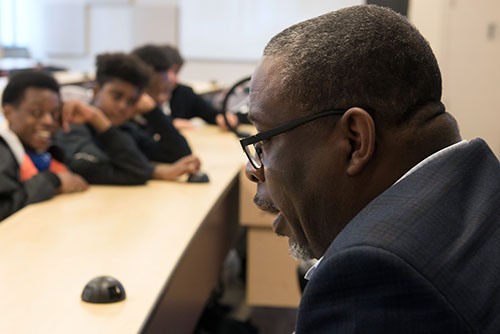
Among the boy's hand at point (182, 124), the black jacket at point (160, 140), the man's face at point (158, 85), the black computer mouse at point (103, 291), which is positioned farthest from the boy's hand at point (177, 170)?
the boy's hand at point (182, 124)

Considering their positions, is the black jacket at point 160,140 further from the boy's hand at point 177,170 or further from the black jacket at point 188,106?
the black jacket at point 188,106

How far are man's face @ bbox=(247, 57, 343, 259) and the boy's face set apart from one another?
166 cm

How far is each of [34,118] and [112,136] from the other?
0.36m

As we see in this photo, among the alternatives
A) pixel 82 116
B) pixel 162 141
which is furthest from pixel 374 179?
pixel 162 141

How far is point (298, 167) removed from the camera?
2.88 ft

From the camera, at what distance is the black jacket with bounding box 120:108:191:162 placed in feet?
10.2

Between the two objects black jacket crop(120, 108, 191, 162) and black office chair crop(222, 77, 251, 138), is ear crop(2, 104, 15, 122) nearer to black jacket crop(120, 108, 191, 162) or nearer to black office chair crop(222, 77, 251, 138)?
black jacket crop(120, 108, 191, 162)

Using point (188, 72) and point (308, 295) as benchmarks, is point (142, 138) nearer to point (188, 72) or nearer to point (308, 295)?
point (308, 295)

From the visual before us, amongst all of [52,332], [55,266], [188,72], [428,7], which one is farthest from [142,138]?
[188,72]

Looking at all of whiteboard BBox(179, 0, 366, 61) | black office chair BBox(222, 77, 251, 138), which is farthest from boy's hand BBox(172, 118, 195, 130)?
whiteboard BBox(179, 0, 366, 61)

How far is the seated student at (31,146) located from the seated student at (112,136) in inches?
3.7

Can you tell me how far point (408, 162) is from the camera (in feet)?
2.73

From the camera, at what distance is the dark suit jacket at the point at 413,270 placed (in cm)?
63

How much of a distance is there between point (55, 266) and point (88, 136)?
48.6 inches
